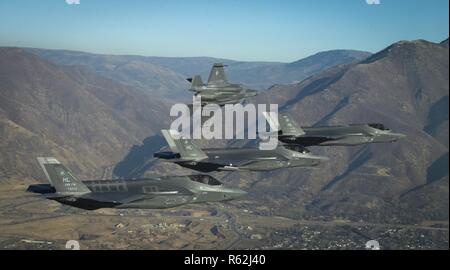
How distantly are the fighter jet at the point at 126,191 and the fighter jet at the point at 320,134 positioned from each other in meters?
23.4

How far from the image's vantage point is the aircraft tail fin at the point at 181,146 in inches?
3676

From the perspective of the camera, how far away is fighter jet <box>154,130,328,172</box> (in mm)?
94062

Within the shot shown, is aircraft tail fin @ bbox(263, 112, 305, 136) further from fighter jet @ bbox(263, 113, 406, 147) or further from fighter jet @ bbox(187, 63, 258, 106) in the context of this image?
fighter jet @ bbox(187, 63, 258, 106)

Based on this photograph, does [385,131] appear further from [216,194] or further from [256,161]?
[216,194]

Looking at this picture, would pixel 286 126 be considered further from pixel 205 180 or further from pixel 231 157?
pixel 205 180

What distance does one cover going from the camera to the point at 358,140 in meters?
112

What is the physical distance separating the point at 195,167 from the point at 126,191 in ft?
65.3

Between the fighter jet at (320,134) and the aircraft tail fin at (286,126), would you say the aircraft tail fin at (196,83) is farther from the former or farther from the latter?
the aircraft tail fin at (286,126)

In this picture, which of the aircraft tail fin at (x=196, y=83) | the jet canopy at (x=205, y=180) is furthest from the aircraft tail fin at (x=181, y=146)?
the aircraft tail fin at (x=196, y=83)

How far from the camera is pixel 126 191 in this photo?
78.3m

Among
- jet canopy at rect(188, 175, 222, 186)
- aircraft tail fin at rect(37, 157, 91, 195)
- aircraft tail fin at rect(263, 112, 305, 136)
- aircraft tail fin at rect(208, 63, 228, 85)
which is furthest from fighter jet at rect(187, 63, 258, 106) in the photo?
aircraft tail fin at rect(37, 157, 91, 195)

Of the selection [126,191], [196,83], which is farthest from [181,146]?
[196,83]
